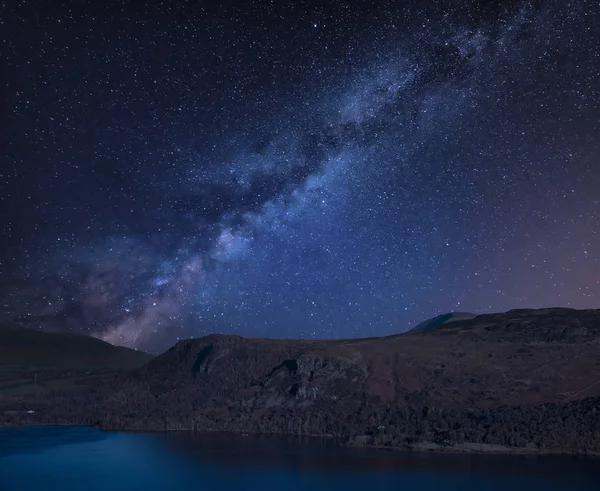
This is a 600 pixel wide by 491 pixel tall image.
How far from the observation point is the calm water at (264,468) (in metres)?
85.9

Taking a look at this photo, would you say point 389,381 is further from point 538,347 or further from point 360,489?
point 360,489

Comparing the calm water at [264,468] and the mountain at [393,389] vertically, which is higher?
the mountain at [393,389]

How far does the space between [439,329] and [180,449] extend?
8971cm

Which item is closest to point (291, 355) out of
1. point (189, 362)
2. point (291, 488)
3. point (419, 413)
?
point (189, 362)

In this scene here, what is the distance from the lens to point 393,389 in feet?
496

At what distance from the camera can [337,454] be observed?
368ft

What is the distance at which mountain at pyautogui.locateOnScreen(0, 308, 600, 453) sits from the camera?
123m

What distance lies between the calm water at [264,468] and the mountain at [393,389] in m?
13.4

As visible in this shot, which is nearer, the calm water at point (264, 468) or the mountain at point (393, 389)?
the calm water at point (264, 468)

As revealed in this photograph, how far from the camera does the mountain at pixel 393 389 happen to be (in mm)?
122875

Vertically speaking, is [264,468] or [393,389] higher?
[393,389]

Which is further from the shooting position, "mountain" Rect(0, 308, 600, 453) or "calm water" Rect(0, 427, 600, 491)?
"mountain" Rect(0, 308, 600, 453)

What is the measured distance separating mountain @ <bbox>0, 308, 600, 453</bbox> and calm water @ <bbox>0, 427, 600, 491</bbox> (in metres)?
13.4

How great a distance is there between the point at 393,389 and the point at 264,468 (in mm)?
57894
